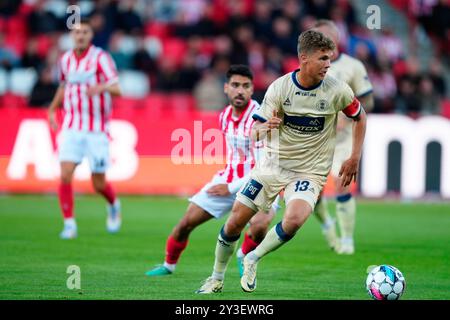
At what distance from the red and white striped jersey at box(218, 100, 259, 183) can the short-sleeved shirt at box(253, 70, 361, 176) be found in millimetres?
841

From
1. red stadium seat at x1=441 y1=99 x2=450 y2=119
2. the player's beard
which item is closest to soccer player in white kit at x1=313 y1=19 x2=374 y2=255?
the player's beard

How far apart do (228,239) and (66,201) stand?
4673 mm

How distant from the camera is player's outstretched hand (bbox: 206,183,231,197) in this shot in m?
9.03

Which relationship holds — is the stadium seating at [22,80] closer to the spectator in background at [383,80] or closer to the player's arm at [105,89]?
the player's arm at [105,89]

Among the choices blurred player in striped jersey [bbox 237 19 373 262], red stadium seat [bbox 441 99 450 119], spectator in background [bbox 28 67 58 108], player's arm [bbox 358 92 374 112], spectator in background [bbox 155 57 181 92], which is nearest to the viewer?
blurred player in striped jersey [bbox 237 19 373 262]

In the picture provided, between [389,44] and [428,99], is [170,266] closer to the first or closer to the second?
[428,99]

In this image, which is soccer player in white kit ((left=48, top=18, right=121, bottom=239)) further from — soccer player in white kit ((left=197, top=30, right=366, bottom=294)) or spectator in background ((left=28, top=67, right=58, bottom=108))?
spectator in background ((left=28, top=67, right=58, bottom=108))

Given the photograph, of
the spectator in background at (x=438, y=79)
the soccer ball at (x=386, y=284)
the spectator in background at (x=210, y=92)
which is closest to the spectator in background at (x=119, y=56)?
the spectator in background at (x=210, y=92)

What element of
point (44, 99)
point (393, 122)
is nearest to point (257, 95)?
point (393, 122)

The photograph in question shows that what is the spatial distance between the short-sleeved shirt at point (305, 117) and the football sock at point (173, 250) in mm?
1505

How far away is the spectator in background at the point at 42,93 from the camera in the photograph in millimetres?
17672

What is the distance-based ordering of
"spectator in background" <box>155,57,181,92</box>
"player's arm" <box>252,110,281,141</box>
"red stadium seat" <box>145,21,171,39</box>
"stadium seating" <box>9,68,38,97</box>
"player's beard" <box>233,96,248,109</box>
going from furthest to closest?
"red stadium seat" <box>145,21,171,39</box> < "spectator in background" <box>155,57,181,92</box> < "stadium seating" <box>9,68,38,97</box> < "player's beard" <box>233,96,248,109</box> < "player's arm" <box>252,110,281,141</box>

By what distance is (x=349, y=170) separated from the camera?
8.05m
